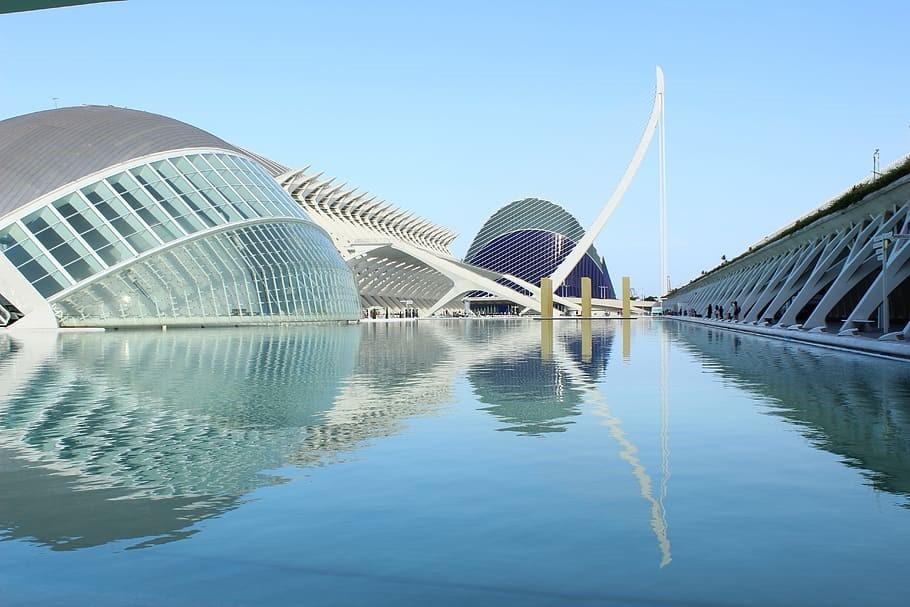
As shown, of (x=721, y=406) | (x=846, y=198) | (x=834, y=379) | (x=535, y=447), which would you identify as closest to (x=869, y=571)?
(x=535, y=447)

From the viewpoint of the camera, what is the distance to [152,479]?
6.26 meters

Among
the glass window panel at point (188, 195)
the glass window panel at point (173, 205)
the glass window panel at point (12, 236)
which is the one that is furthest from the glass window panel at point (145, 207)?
the glass window panel at point (12, 236)

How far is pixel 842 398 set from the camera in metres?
11.1

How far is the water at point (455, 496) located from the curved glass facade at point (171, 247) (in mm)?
26459

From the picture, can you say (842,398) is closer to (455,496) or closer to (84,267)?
(455,496)

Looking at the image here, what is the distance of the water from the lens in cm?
396

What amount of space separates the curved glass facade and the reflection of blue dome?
8819 cm

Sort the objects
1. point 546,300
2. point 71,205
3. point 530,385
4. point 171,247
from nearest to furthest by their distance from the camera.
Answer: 1. point 530,385
2. point 71,205
3. point 171,247
4. point 546,300

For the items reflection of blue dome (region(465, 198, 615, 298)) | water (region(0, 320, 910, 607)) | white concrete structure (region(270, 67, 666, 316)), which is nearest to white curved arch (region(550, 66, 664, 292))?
white concrete structure (region(270, 67, 666, 316))

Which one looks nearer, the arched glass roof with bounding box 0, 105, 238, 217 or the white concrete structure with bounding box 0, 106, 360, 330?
the white concrete structure with bounding box 0, 106, 360, 330

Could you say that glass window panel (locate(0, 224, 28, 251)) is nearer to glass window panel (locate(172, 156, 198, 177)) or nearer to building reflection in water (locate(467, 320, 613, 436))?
glass window panel (locate(172, 156, 198, 177))

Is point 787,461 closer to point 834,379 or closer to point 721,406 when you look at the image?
point 721,406

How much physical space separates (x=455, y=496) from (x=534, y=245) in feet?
438

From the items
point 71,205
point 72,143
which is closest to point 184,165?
point 72,143
